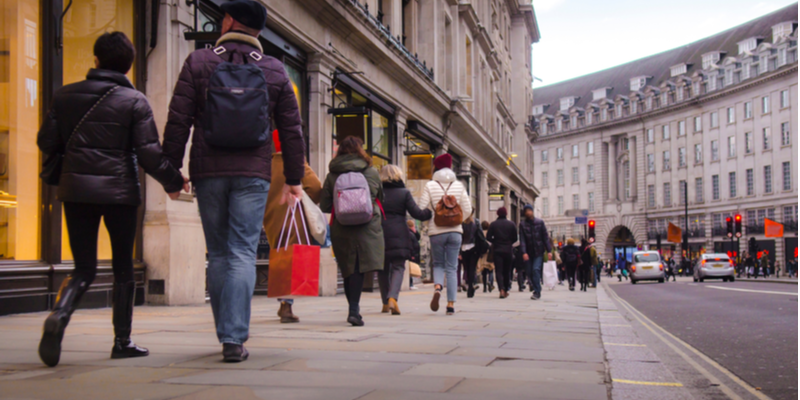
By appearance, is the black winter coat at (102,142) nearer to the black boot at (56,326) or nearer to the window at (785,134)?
the black boot at (56,326)

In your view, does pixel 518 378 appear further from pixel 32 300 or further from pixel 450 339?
pixel 32 300

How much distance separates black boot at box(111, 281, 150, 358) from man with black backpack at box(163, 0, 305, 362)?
47cm

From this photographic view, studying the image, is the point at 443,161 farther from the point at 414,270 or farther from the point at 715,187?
the point at 715,187

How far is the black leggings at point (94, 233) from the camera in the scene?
4125mm

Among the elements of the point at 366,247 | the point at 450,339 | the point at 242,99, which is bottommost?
the point at 450,339

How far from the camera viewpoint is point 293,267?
632 cm

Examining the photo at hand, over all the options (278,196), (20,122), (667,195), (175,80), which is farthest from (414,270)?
(667,195)

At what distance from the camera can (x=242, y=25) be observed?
4.45m

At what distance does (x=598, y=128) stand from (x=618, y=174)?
624cm

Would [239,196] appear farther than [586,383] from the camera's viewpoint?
Yes

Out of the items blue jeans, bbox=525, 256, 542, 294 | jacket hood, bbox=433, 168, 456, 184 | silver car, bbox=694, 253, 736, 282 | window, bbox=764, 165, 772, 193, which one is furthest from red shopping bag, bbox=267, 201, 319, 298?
window, bbox=764, 165, 772, 193

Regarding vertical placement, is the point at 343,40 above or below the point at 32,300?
above

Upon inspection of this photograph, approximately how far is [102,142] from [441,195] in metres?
5.50

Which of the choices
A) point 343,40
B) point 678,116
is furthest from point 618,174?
point 343,40
